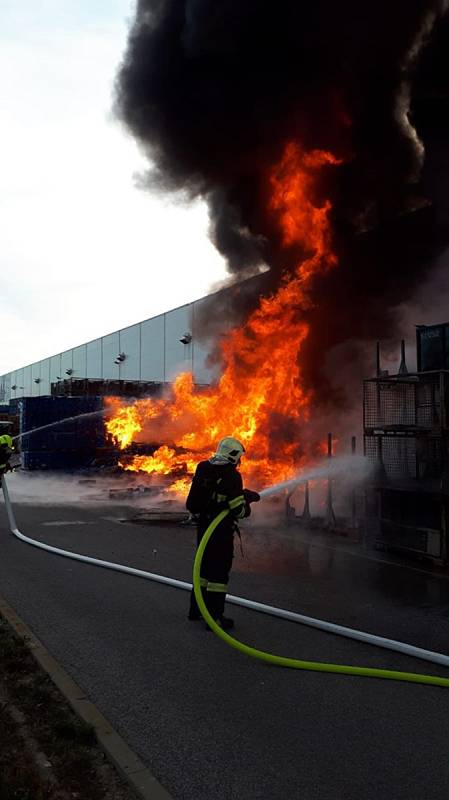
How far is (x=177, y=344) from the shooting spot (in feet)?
99.5

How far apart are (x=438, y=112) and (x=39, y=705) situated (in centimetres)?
1367

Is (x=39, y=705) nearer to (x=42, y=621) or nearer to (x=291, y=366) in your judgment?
(x=42, y=621)

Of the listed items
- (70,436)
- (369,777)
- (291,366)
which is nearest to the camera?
(369,777)

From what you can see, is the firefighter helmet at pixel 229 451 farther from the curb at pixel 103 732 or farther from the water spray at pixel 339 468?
the water spray at pixel 339 468

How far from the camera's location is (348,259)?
1505 centimetres

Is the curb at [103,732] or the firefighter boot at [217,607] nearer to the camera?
the curb at [103,732]

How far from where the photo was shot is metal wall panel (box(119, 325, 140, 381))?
3483 cm

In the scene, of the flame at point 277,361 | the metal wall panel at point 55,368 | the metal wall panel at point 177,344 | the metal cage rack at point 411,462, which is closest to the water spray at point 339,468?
the metal cage rack at point 411,462

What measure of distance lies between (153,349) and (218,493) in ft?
91.9

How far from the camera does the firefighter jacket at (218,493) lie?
5320 millimetres

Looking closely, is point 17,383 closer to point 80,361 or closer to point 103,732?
point 80,361

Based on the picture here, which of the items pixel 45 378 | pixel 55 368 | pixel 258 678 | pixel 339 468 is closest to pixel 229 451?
pixel 258 678

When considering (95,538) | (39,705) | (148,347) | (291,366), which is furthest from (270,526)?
(148,347)

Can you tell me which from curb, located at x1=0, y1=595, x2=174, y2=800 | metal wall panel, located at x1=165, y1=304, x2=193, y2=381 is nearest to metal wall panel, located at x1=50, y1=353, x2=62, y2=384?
metal wall panel, located at x1=165, y1=304, x2=193, y2=381
